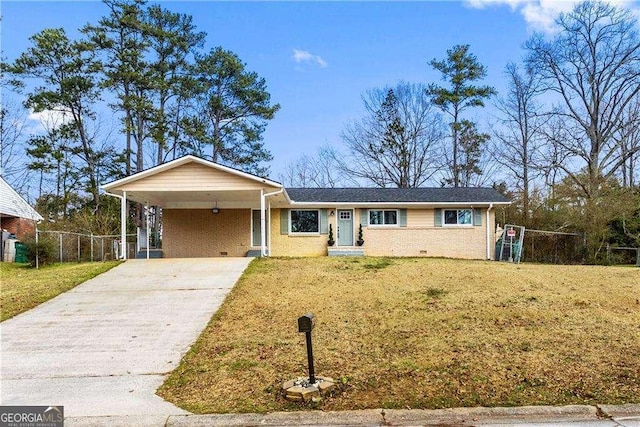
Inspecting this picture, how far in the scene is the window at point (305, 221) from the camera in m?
19.3

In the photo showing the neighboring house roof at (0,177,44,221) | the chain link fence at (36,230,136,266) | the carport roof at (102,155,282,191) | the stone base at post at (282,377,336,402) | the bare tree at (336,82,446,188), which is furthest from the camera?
the bare tree at (336,82,446,188)

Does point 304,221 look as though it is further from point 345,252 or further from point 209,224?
point 209,224

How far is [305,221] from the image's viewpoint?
19391 mm

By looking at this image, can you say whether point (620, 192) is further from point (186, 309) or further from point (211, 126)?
point (211, 126)

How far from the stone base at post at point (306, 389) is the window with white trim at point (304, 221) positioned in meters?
14.6

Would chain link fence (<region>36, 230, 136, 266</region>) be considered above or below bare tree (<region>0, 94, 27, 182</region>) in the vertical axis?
below

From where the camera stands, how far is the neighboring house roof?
24.3 m

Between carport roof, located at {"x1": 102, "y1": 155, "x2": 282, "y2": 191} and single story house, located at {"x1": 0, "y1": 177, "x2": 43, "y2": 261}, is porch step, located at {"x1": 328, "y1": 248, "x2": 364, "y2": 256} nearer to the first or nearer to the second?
carport roof, located at {"x1": 102, "y1": 155, "x2": 282, "y2": 191}

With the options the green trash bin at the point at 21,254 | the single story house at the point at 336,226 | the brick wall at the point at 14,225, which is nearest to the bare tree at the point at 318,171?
the single story house at the point at 336,226

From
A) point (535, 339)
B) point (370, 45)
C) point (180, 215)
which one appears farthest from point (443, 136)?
point (535, 339)

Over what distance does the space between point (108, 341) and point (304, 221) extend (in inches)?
510

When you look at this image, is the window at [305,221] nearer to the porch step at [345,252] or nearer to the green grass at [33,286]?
the porch step at [345,252]

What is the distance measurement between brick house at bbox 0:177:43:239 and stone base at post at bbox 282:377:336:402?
25.0 metres

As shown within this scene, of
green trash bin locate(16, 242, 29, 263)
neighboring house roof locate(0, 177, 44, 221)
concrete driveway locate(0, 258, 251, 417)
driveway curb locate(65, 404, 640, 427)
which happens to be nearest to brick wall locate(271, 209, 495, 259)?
concrete driveway locate(0, 258, 251, 417)
